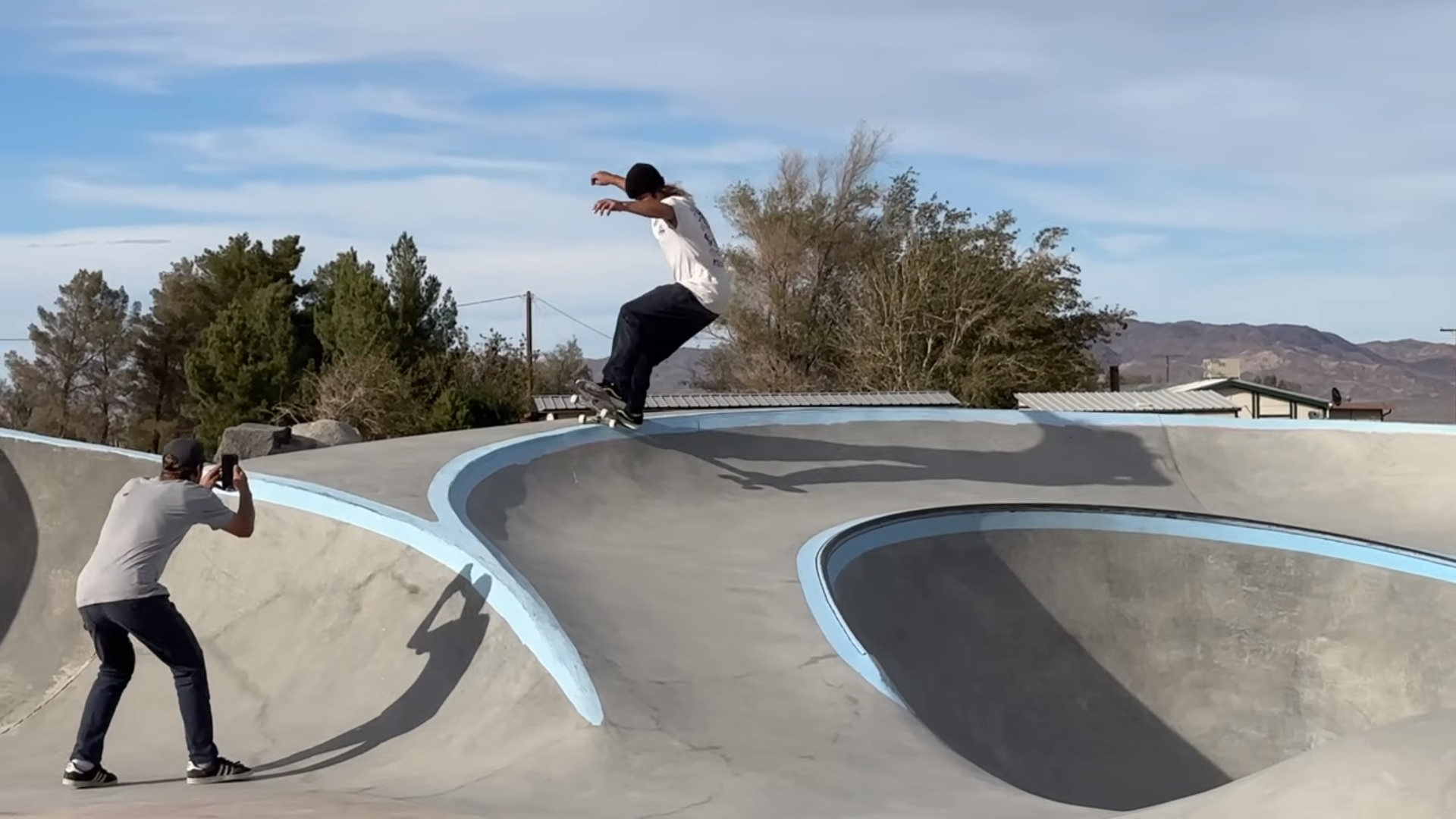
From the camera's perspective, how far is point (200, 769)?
4871 millimetres

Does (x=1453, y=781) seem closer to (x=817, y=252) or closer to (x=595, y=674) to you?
(x=595, y=674)

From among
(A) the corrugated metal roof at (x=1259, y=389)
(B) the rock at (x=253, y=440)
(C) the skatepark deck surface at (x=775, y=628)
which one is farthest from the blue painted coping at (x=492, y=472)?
(A) the corrugated metal roof at (x=1259, y=389)

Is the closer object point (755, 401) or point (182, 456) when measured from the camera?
point (182, 456)

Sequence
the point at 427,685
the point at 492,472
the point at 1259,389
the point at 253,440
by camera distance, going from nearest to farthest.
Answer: the point at 427,685, the point at 492,472, the point at 253,440, the point at 1259,389

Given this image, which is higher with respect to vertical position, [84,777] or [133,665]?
[133,665]

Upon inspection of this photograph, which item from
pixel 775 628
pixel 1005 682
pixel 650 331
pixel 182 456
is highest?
pixel 650 331

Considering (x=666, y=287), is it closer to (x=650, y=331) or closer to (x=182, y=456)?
(x=650, y=331)

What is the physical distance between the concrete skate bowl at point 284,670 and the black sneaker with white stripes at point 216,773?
0.11 meters

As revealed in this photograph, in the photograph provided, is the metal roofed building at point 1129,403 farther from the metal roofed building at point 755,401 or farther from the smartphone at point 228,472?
the smartphone at point 228,472

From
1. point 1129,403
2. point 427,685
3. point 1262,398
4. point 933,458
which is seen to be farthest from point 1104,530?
point 1262,398

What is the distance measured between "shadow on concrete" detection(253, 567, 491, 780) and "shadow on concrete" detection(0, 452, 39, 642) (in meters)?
3.18

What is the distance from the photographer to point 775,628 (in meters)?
6.23

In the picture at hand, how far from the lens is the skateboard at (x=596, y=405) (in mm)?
9344

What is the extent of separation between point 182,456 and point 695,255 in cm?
410
